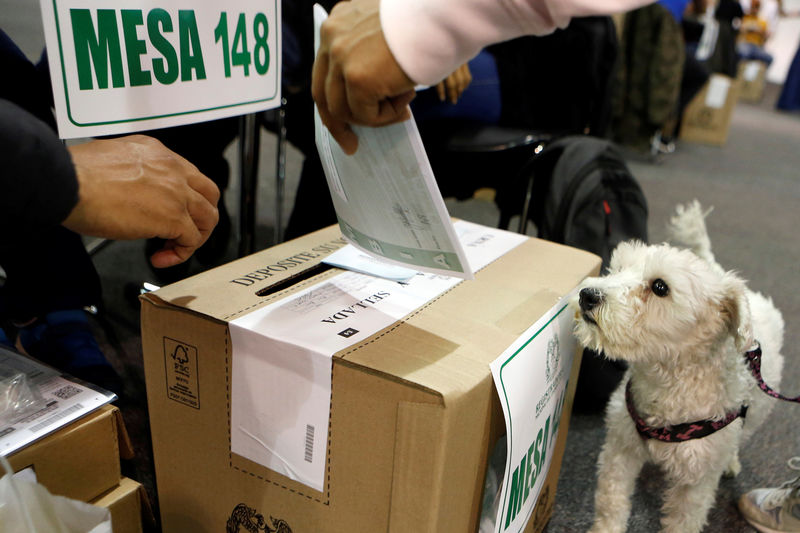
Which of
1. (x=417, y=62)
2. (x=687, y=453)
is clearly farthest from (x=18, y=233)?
(x=687, y=453)

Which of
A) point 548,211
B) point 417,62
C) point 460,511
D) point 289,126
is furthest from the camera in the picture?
point 289,126

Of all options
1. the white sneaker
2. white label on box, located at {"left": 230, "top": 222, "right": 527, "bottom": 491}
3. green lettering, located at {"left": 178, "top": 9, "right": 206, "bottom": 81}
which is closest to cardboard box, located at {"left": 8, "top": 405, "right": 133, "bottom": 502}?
white label on box, located at {"left": 230, "top": 222, "right": 527, "bottom": 491}

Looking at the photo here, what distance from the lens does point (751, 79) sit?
21.8ft

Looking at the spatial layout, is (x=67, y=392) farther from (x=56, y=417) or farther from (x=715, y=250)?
(x=715, y=250)

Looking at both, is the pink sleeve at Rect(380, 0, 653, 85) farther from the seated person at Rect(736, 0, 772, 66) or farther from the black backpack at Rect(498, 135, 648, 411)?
the seated person at Rect(736, 0, 772, 66)

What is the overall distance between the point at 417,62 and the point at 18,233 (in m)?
0.34

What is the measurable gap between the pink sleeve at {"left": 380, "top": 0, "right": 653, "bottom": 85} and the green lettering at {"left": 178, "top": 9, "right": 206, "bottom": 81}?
350 millimetres

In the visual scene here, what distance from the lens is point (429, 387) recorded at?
0.48 m

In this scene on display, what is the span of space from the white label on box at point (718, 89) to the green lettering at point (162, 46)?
4328mm

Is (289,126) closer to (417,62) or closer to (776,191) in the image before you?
(417,62)

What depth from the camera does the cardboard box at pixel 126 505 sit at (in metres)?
0.68

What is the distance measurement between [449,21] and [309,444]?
389 mm

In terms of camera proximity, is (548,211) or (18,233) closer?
(18,233)

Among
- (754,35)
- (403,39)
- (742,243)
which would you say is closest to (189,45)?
(403,39)
